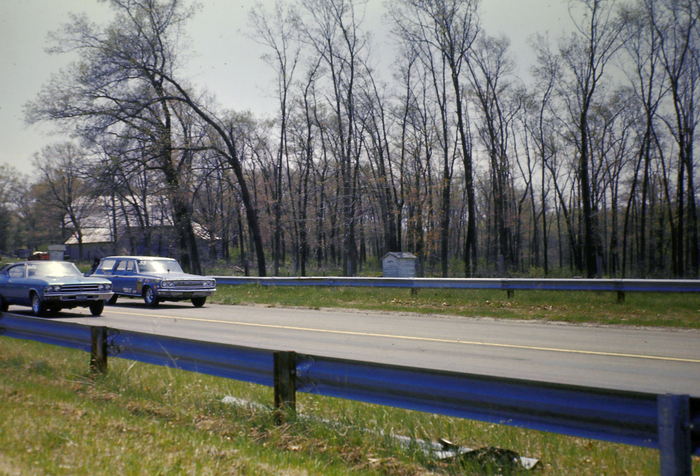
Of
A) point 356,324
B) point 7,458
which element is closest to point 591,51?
point 356,324

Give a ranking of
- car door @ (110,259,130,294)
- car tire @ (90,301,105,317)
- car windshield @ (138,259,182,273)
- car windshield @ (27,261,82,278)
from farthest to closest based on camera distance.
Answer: car door @ (110,259,130,294)
car windshield @ (138,259,182,273)
car windshield @ (27,261,82,278)
car tire @ (90,301,105,317)

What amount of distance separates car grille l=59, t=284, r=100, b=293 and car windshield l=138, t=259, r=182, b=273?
4.59 metres

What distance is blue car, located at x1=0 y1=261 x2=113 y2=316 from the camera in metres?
17.7

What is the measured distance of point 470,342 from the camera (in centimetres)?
1209

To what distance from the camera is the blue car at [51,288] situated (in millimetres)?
17672

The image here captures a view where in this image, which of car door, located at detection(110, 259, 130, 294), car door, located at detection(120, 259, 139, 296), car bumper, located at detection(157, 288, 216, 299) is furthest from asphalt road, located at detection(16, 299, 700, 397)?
car door, located at detection(110, 259, 130, 294)

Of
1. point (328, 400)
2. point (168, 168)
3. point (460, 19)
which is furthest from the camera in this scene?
point (460, 19)

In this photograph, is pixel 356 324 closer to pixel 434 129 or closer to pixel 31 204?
pixel 434 129

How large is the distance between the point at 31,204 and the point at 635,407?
10123cm

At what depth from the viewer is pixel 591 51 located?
33.6 m

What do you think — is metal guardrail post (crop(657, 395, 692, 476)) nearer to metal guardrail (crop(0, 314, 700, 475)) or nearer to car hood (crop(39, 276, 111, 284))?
metal guardrail (crop(0, 314, 700, 475))

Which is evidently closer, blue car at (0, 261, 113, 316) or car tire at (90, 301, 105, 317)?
blue car at (0, 261, 113, 316)

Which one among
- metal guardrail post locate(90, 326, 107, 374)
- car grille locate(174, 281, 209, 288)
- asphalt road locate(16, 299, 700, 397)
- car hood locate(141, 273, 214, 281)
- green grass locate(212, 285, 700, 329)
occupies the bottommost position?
asphalt road locate(16, 299, 700, 397)

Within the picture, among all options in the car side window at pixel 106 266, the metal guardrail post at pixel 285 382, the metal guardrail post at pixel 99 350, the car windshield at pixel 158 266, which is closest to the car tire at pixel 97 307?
the car windshield at pixel 158 266
